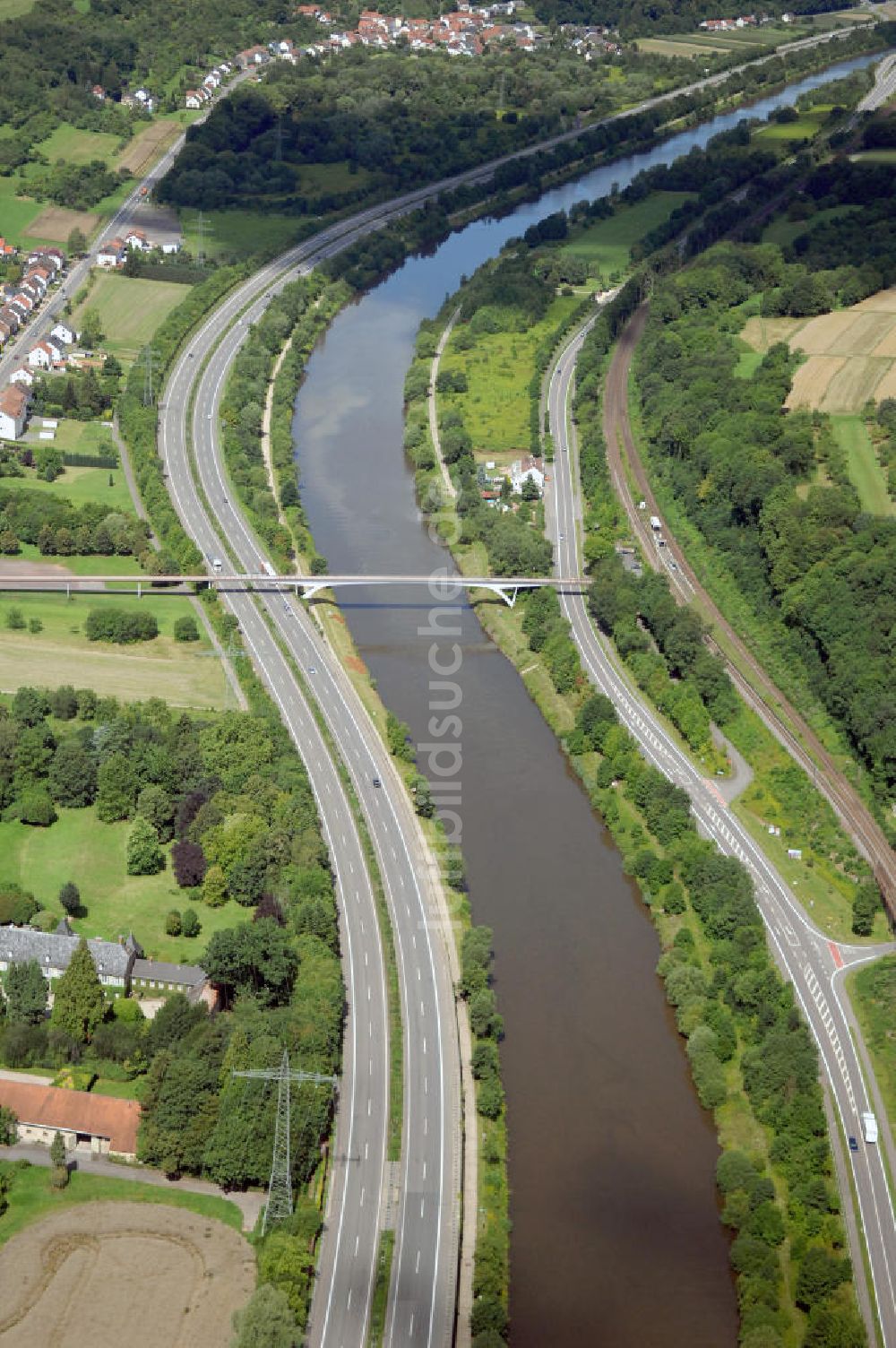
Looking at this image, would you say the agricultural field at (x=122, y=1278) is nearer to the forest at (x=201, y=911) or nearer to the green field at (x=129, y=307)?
the forest at (x=201, y=911)

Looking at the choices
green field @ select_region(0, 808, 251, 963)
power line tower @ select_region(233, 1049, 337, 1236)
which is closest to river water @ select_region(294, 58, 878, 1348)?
power line tower @ select_region(233, 1049, 337, 1236)

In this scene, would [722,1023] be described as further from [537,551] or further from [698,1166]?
[537,551]

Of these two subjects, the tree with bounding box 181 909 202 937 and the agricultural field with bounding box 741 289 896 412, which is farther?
the agricultural field with bounding box 741 289 896 412

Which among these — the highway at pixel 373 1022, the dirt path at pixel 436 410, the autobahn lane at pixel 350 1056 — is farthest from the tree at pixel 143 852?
the dirt path at pixel 436 410

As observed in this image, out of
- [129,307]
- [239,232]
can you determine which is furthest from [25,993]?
[239,232]

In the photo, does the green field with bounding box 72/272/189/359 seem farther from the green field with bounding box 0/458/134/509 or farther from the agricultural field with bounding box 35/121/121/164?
the agricultural field with bounding box 35/121/121/164

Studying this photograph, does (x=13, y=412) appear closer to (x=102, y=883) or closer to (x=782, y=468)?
(x=782, y=468)

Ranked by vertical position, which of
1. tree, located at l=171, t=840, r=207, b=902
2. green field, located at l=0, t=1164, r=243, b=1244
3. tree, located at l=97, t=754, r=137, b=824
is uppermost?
tree, located at l=97, t=754, r=137, b=824
